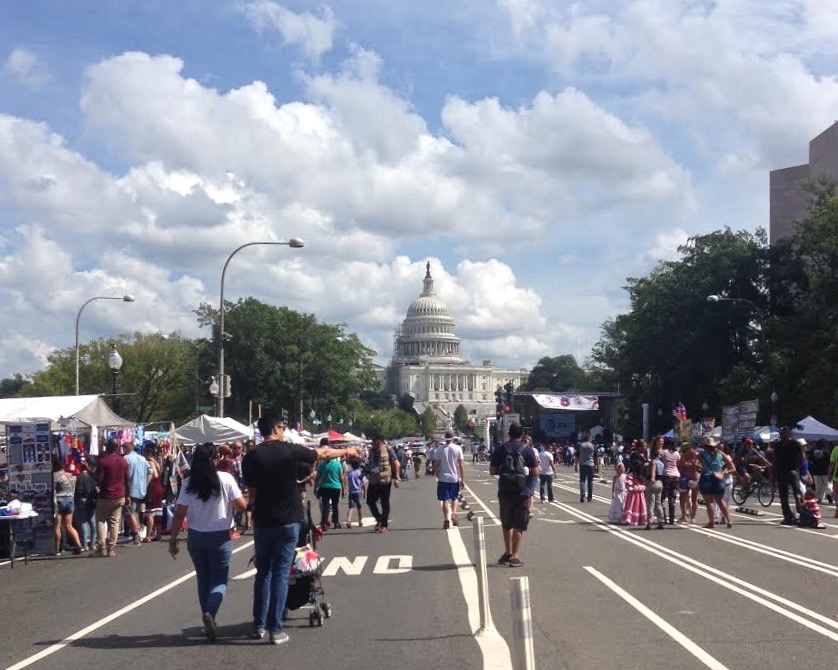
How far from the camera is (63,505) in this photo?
18.4 meters

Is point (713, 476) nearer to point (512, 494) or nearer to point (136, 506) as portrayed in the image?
point (512, 494)

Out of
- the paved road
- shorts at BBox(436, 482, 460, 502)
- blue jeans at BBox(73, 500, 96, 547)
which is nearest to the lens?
the paved road

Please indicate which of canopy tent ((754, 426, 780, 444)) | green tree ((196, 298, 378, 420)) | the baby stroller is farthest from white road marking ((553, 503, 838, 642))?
green tree ((196, 298, 378, 420))

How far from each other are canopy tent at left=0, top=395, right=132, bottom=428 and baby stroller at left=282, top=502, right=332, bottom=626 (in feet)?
46.3

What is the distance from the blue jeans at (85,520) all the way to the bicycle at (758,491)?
16.1 metres

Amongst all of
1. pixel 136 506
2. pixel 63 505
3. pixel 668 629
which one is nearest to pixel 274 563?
pixel 668 629

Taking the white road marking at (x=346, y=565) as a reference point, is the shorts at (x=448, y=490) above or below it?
above

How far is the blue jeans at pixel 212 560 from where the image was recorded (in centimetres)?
927

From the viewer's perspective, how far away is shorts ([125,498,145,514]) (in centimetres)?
1934

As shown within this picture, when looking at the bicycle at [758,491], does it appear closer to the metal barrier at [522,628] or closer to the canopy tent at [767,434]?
the canopy tent at [767,434]

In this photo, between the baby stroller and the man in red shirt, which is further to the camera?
the man in red shirt

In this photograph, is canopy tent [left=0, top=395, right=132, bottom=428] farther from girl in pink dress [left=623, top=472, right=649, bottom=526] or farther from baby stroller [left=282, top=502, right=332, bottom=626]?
baby stroller [left=282, top=502, right=332, bottom=626]

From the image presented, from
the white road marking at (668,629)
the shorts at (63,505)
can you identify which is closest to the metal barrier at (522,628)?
the white road marking at (668,629)

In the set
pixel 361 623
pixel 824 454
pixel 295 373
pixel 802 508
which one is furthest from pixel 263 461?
pixel 295 373
